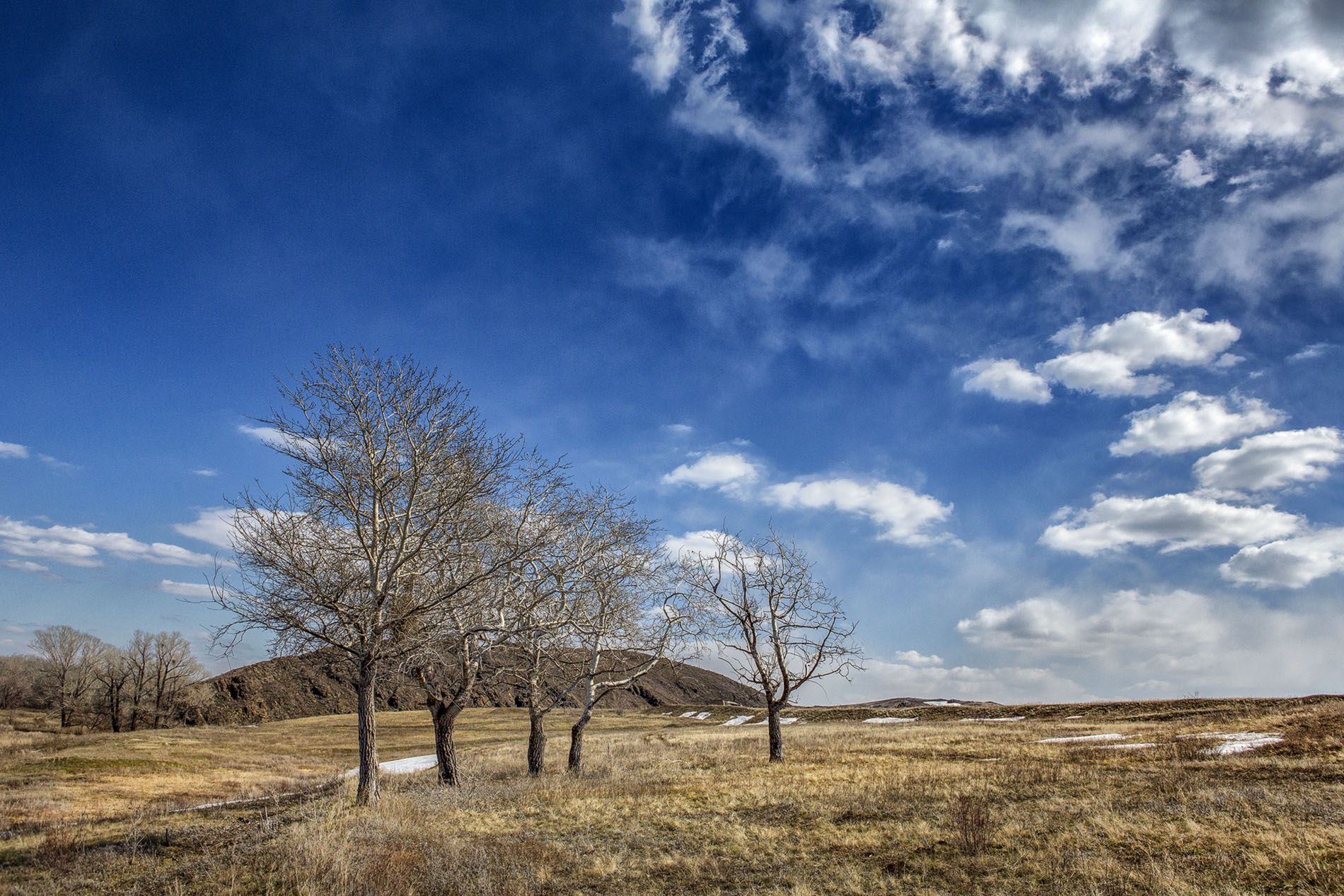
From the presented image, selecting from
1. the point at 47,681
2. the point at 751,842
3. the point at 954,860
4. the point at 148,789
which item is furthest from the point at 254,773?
the point at 47,681

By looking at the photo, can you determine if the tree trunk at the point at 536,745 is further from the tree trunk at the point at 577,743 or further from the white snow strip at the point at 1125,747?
the white snow strip at the point at 1125,747

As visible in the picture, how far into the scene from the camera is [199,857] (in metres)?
10.9

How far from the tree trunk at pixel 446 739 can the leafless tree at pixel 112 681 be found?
6978 centimetres

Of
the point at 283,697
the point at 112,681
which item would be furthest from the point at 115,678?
the point at 283,697

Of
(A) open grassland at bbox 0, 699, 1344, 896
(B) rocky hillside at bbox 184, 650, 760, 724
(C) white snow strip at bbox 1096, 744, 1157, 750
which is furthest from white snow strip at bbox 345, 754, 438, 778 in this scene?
(C) white snow strip at bbox 1096, 744, 1157, 750

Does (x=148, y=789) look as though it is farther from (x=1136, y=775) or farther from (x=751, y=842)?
(x=1136, y=775)

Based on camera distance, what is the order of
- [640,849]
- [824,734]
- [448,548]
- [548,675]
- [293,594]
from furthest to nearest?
1. [824,734]
2. [548,675]
3. [448,548]
4. [293,594]
5. [640,849]

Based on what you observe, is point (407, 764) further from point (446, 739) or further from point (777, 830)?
point (777, 830)

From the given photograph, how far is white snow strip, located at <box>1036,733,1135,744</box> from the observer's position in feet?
80.6

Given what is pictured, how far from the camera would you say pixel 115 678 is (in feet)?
223

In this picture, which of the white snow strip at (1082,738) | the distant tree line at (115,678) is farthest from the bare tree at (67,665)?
the white snow strip at (1082,738)

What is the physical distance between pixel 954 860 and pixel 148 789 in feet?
95.0

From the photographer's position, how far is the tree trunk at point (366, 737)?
1473 centimetres

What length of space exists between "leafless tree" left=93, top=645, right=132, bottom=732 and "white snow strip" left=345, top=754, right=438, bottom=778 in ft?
169
